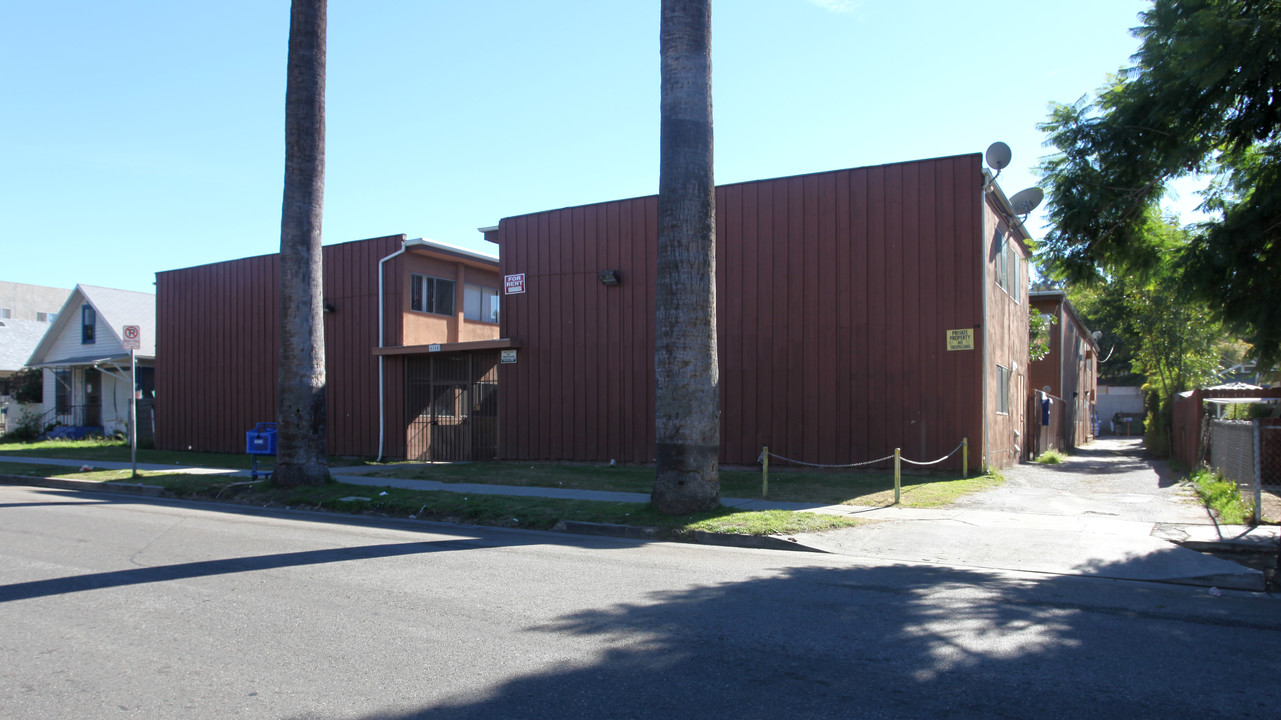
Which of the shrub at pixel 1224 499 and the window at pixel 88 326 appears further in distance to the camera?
the window at pixel 88 326

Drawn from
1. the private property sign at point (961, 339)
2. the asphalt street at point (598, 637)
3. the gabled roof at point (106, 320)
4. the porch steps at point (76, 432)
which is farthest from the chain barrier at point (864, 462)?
the porch steps at point (76, 432)

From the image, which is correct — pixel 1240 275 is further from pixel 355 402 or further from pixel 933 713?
pixel 355 402

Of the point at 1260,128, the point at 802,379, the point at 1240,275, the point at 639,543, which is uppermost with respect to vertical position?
the point at 1260,128

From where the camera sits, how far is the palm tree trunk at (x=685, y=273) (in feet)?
35.7

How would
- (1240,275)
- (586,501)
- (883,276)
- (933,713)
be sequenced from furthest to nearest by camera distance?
1. (883,276)
2. (586,501)
3. (1240,275)
4. (933,713)

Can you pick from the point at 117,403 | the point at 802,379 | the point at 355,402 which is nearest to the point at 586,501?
the point at 802,379

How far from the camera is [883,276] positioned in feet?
54.9

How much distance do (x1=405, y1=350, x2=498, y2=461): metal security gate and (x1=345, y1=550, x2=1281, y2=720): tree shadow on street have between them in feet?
49.6

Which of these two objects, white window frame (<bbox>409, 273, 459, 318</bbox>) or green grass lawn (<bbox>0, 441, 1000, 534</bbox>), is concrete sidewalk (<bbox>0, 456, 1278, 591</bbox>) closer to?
green grass lawn (<bbox>0, 441, 1000, 534</bbox>)

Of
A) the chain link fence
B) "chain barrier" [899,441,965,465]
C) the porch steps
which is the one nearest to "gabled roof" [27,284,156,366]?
the porch steps

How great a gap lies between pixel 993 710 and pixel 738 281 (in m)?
14.2

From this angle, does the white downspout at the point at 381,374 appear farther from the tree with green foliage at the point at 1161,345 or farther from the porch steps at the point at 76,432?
the tree with green foliage at the point at 1161,345

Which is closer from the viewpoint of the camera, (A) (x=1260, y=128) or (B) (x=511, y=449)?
(A) (x=1260, y=128)

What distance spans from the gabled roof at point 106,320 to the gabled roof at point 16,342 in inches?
153
